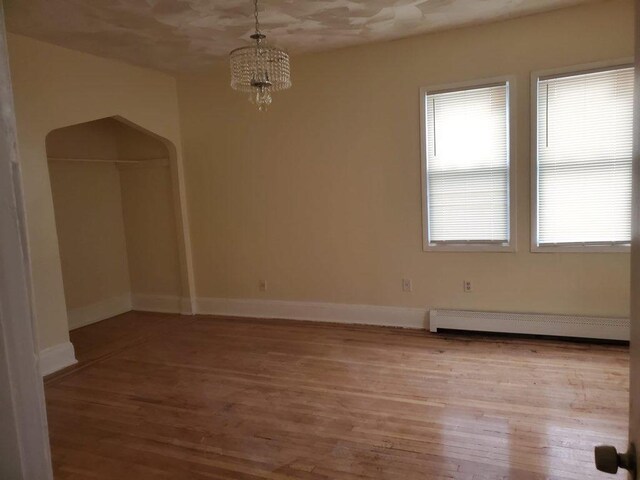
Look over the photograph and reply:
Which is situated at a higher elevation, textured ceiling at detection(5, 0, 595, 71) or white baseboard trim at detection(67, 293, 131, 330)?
textured ceiling at detection(5, 0, 595, 71)

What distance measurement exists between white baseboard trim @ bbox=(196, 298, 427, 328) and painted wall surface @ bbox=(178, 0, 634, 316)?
9 centimetres

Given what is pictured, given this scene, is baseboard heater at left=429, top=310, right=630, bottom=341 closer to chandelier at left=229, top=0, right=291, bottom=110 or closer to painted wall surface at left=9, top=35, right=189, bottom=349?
chandelier at left=229, top=0, right=291, bottom=110

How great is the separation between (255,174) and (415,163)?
1786mm

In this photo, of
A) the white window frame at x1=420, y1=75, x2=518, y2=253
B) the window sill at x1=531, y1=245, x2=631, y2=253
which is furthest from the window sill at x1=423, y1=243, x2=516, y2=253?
the window sill at x1=531, y1=245, x2=631, y2=253

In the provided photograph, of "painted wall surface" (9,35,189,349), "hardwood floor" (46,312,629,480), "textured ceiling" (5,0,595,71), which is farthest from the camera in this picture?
"painted wall surface" (9,35,189,349)

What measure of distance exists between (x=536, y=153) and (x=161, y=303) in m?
4.62

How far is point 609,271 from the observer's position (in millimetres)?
3771

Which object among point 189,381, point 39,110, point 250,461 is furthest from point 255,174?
point 250,461

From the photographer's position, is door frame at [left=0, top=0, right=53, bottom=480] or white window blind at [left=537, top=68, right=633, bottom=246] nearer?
door frame at [left=0, top=0, right=53, bottom=480]

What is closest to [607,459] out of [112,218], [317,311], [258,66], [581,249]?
[258,66]

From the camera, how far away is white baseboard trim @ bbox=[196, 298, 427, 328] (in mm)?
4508

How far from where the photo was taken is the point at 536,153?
3857mm

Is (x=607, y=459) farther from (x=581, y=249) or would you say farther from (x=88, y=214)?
(x=88, y=214)

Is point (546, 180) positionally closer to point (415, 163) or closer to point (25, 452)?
point (415, 163)
